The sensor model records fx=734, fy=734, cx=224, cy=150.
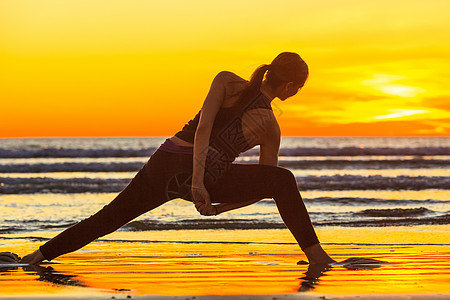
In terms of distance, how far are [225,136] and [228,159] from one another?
0.15 m

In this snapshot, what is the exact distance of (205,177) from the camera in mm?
4336

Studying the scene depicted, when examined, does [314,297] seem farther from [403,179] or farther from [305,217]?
[403,179]

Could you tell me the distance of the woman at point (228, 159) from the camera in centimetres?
424

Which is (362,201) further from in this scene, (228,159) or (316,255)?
(228,159)

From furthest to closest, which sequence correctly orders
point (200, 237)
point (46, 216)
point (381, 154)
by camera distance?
point (381, 154) < point (46, 216) < point (200, 237)

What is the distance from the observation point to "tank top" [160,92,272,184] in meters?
4.28

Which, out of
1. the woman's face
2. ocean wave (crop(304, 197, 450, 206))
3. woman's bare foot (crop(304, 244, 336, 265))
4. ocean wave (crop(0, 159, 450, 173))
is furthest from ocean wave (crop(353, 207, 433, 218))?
ocean wave (crop(0, 159, 450, 173))

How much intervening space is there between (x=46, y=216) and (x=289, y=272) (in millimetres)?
6403

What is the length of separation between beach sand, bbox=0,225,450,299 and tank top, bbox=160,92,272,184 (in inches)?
28.6

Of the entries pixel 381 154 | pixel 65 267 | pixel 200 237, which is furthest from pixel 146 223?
pixel 381 154

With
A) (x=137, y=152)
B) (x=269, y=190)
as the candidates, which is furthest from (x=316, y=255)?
(x=137, y=152)

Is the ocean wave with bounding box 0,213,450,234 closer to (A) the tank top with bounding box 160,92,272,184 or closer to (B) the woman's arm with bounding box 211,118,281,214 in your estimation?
(B) the woman's arm with bounding box 211,118,281,214

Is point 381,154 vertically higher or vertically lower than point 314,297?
higher

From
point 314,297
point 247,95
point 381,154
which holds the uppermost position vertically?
point 381,154
